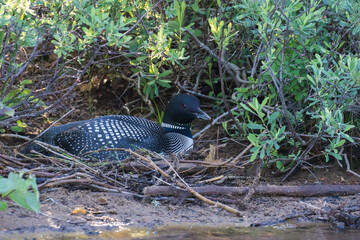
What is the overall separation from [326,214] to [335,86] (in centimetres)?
97

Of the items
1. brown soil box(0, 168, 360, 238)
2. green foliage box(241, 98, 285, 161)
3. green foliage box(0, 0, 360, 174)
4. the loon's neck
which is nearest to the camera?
brown soil box(0, 168, 360, 238)

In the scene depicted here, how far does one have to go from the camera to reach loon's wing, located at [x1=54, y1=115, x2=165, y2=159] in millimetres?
5682

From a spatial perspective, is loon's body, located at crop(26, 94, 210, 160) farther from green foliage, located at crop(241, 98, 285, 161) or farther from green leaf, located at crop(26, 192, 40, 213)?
Result: green leaf, located at crop(26, 192, 40, 213)

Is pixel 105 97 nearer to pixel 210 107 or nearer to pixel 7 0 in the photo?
pixel 210 107

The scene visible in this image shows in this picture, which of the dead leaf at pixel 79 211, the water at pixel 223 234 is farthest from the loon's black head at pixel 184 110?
the dead leaf at pixel 79 211

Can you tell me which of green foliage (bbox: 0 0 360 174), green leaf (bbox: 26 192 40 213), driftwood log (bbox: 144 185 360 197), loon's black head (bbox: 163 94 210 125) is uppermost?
green foliage (bbox: 0 0 360 174)

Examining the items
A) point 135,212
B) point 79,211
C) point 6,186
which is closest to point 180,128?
point 135,212

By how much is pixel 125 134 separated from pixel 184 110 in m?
0.77

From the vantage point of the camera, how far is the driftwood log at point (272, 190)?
177 inches

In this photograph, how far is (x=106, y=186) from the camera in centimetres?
458

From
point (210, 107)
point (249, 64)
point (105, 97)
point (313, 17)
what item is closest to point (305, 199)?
point (313, 17)

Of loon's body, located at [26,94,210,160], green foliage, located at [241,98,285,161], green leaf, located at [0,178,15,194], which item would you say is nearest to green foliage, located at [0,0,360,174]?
green foliage, located at [241,98,285,161]

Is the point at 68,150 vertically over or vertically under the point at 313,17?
under

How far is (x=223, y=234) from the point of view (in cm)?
398
